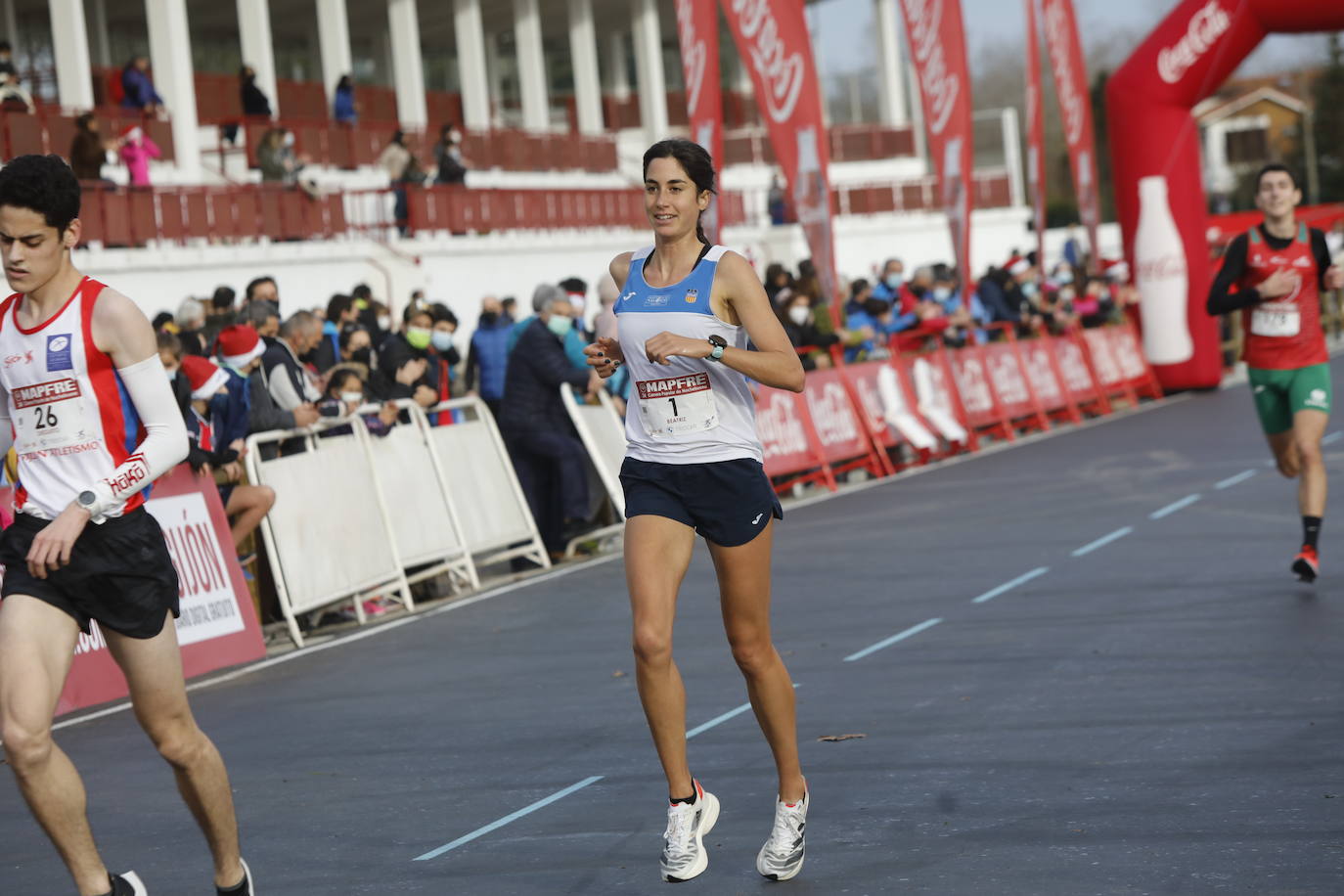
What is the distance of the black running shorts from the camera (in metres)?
4.71

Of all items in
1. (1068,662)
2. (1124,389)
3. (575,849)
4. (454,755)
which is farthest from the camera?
(1124,389)

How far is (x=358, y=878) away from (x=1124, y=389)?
20.5 metres

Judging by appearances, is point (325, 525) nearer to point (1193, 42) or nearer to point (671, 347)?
point (671, 347)

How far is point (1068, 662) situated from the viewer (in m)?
8.16

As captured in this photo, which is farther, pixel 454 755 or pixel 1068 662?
pixel 1068 662

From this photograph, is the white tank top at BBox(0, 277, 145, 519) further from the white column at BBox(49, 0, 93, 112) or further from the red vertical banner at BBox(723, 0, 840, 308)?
the white column at BBox(49, 0, 93, 112)

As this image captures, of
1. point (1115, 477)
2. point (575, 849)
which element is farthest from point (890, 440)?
point (575, 849)

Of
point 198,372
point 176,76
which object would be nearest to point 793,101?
point 198,372

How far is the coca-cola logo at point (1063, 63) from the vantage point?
90.4ft

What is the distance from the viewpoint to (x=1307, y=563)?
9.72 meters

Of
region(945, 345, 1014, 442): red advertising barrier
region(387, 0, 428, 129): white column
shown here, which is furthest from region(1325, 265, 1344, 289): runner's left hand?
region(387, 0, 428, 129): white column

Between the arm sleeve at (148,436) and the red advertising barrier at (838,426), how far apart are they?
1257 centimetres

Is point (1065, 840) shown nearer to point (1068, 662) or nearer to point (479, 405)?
point (1068, 662)

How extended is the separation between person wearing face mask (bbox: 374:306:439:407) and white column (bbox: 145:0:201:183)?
13040 millimetres
